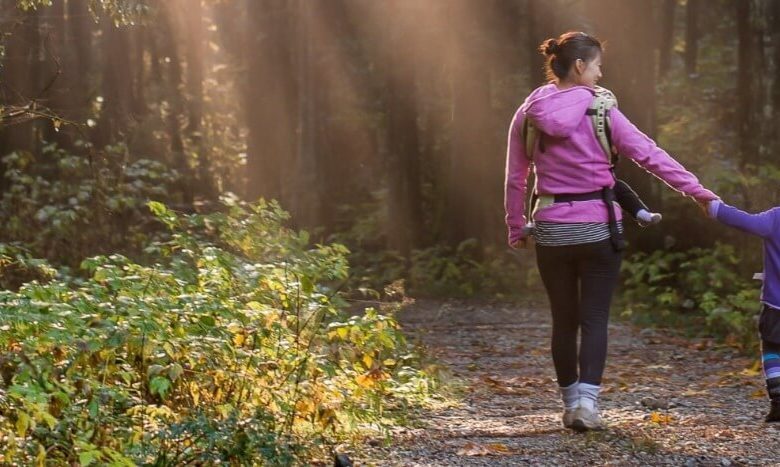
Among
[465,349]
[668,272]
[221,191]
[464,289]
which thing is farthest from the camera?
[221,191]

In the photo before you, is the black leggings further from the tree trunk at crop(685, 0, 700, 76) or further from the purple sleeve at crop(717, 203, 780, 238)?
the tree trunk at crop(685, 0, 700, 76)

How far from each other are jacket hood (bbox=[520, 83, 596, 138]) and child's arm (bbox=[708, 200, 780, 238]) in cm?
90

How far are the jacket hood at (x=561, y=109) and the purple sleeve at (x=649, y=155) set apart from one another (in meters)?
0.18

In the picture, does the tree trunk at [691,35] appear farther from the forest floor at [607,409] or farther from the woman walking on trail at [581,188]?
the woman walking on trail at [581,188]

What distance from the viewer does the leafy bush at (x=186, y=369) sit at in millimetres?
5379

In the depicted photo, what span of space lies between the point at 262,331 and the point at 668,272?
10823 mm

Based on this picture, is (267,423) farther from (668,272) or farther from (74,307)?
(668,272)

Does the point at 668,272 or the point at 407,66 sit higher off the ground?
the point at 407,66

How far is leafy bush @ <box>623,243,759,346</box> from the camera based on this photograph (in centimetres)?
1295

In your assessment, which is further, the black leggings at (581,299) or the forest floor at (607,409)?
the black leggings at (581,299)

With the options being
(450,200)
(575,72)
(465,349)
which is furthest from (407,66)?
(575,72)

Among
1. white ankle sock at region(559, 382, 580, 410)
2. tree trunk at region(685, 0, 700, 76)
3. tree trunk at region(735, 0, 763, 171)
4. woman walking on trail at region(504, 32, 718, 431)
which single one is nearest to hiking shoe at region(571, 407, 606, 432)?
woman walking on trail at region(504, 32, 718, 431)

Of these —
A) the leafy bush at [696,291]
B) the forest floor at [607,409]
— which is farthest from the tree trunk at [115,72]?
the forest floor at [607,409]

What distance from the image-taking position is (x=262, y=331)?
21.3 ft
